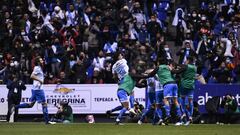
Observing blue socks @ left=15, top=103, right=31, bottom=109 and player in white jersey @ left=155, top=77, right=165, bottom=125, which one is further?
blue socks @ left=15, top=103, right=31, bottom=109

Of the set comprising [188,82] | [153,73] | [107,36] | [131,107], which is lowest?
[131,107]

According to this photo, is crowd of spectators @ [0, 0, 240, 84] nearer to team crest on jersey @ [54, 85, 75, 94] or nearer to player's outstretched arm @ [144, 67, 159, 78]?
team crest on jersey @ [54, 85, 75, 94]

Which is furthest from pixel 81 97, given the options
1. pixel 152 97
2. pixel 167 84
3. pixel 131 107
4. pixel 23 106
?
pixel 167 84

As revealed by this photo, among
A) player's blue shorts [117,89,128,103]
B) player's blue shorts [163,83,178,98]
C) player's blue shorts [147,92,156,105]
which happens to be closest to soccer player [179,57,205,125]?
player's blue shorts [147,92,156,105]

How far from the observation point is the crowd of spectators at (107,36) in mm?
29688

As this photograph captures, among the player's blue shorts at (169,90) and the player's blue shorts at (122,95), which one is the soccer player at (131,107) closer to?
the player's blue shorts at (122,95)

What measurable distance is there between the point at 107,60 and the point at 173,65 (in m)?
5.24

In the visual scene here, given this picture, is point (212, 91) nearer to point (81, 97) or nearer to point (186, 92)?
point (186, 92)

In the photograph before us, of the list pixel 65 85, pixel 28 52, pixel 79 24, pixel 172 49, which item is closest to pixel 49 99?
pixel 65 85

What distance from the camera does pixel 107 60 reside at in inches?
1182

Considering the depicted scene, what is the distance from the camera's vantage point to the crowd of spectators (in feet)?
97.4

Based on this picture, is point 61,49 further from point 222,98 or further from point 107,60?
point 222,98

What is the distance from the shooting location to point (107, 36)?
31562 millimetres

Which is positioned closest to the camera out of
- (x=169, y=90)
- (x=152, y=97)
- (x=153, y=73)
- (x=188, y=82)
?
(x=153, y=73)
